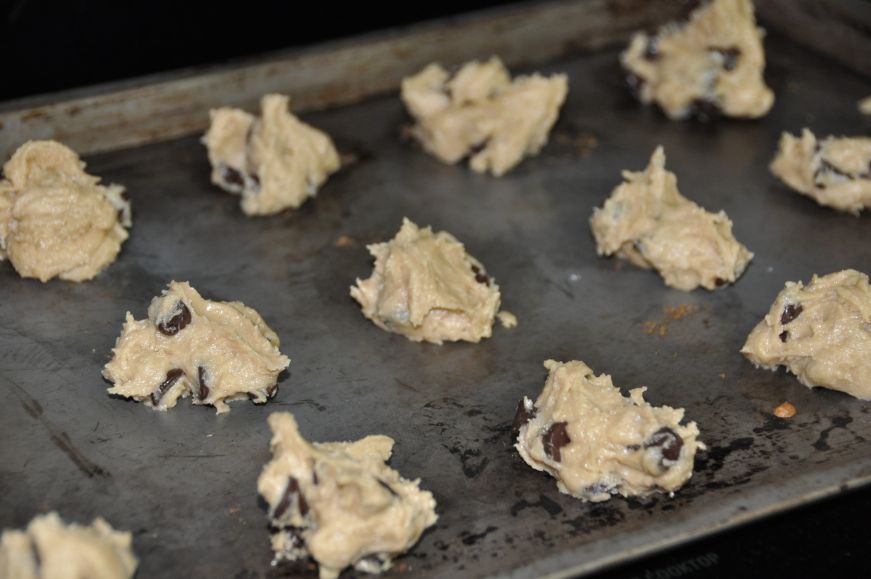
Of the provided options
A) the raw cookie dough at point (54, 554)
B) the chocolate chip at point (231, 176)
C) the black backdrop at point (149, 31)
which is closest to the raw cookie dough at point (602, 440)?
the raw cookie dough at point (54, 554)

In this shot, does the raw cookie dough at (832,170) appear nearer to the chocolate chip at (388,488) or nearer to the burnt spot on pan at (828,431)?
the burnt spot on pan at (828,431)

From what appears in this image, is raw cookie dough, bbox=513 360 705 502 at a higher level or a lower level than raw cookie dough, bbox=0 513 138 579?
lower

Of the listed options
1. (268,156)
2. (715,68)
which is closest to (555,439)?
(268,156)

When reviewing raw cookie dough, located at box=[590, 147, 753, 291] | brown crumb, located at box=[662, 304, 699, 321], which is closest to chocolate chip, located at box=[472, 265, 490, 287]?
raw cookie dough, located at box=[590, 147, 753, 291]

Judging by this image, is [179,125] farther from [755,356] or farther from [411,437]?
[755,356]

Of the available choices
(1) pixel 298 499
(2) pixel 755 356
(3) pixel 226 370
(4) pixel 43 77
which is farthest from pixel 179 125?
(2) pixel 755 356

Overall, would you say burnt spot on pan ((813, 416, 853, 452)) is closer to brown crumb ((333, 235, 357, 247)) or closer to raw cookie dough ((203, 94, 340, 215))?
brown crumb ((333, 235, 357, 247))

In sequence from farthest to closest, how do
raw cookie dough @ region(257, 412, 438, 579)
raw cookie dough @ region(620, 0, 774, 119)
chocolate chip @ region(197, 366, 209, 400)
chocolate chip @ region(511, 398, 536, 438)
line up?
raw cookie dough @ region(620, 0, 774, 119) → chocolate chip @ region(197, 366, 209, 400) → chocolate chip @ region(511, 398, 536, 438) → raw cookie dough @ region(257, 412, 438, 579)
